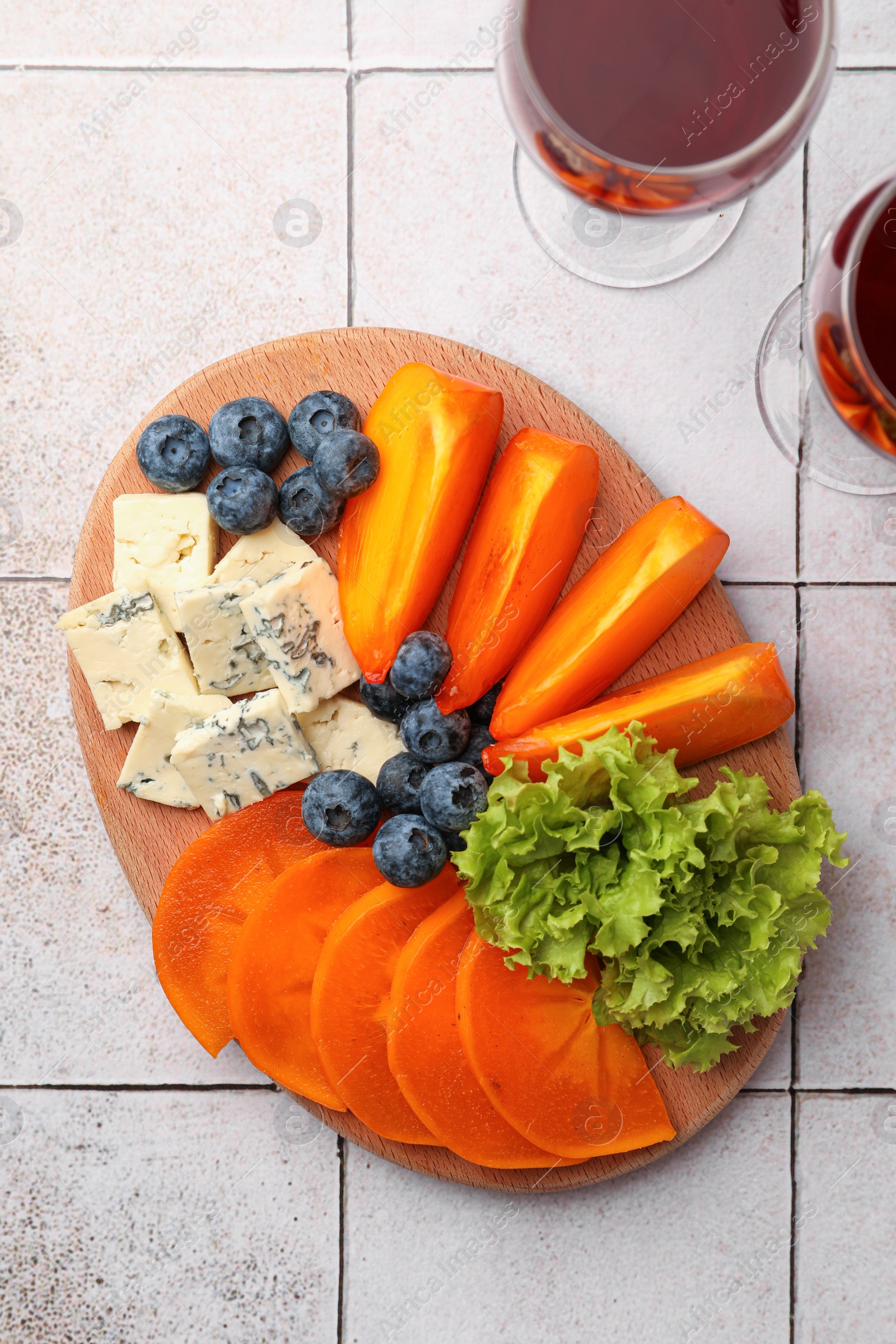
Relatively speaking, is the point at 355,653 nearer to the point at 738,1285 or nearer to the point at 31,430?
the point at 31,430

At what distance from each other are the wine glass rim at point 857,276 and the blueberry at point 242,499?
31.0 inches

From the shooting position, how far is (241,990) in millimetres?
1357

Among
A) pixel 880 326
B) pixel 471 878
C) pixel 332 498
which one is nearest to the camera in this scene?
pixel 880 326

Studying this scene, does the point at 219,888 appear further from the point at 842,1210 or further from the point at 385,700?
the point at 842,1210

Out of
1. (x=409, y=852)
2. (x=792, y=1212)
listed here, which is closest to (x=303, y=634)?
(x=409, y=852)

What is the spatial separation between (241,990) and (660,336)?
3.89 feet

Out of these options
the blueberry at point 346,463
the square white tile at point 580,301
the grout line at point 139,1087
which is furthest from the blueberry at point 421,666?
the grout line at point 139,1087

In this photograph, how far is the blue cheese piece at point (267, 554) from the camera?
4.68 ft

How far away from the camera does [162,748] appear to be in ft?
4.72

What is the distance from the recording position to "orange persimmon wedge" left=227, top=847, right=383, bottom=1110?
1351mm

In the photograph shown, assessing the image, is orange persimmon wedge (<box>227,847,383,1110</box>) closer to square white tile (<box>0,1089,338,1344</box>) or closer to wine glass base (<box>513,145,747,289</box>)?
square white tile (<box>0,1089,338,1344</box>)

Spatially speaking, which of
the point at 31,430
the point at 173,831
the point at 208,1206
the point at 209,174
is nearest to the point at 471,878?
the point at 173,831

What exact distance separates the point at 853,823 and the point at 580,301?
0.94 m

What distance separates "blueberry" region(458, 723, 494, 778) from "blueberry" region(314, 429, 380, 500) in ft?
1.26
